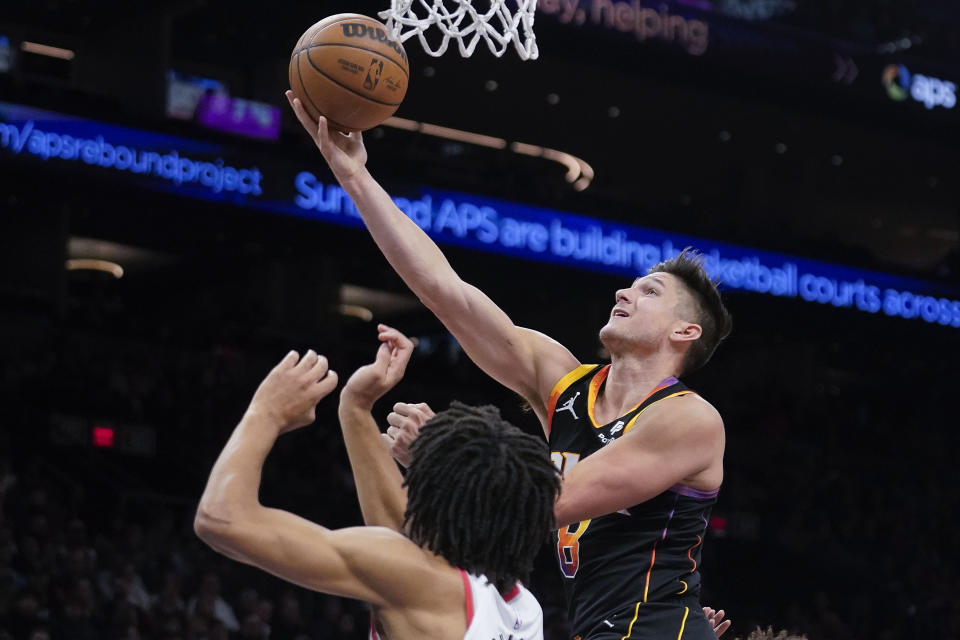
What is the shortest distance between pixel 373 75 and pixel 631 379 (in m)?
1.08

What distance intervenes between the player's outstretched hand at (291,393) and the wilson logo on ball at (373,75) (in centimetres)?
144

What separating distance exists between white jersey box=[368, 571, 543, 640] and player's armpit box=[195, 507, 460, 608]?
41 millimetres

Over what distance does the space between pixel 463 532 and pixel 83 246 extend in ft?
63.2

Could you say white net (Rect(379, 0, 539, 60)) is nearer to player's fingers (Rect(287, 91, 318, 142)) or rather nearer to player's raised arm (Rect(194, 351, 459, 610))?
player's fingers (Rect(287, 91, 318, 142))

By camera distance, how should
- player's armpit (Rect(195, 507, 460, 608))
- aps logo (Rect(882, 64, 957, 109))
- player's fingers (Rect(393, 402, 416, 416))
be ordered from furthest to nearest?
aps logo (Rect(882, 64, 957, 109)), player's fingers (Rect(393, 402, 416, 416)), player's armpit (Rect(195, 507, 460, 608))

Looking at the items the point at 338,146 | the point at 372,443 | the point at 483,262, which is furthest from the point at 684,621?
the point at 483,262

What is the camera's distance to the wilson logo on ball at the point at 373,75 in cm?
383

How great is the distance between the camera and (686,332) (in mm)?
3701

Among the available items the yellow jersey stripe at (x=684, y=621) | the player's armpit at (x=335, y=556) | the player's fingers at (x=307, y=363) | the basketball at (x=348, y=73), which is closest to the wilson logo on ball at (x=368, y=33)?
the basketball at (x=348, y=73)

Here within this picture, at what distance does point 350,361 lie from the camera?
17.4m

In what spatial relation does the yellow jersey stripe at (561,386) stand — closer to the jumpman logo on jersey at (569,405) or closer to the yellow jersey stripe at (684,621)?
the jumpman logo on jersey at (569,405)

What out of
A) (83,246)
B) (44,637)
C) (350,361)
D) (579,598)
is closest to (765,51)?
(350,361)

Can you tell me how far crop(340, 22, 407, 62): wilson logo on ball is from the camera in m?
4.00

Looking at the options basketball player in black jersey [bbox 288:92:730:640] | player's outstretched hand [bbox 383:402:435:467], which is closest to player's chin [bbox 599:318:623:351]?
basketball player in black jersey [bbox 288:92:730:640]
